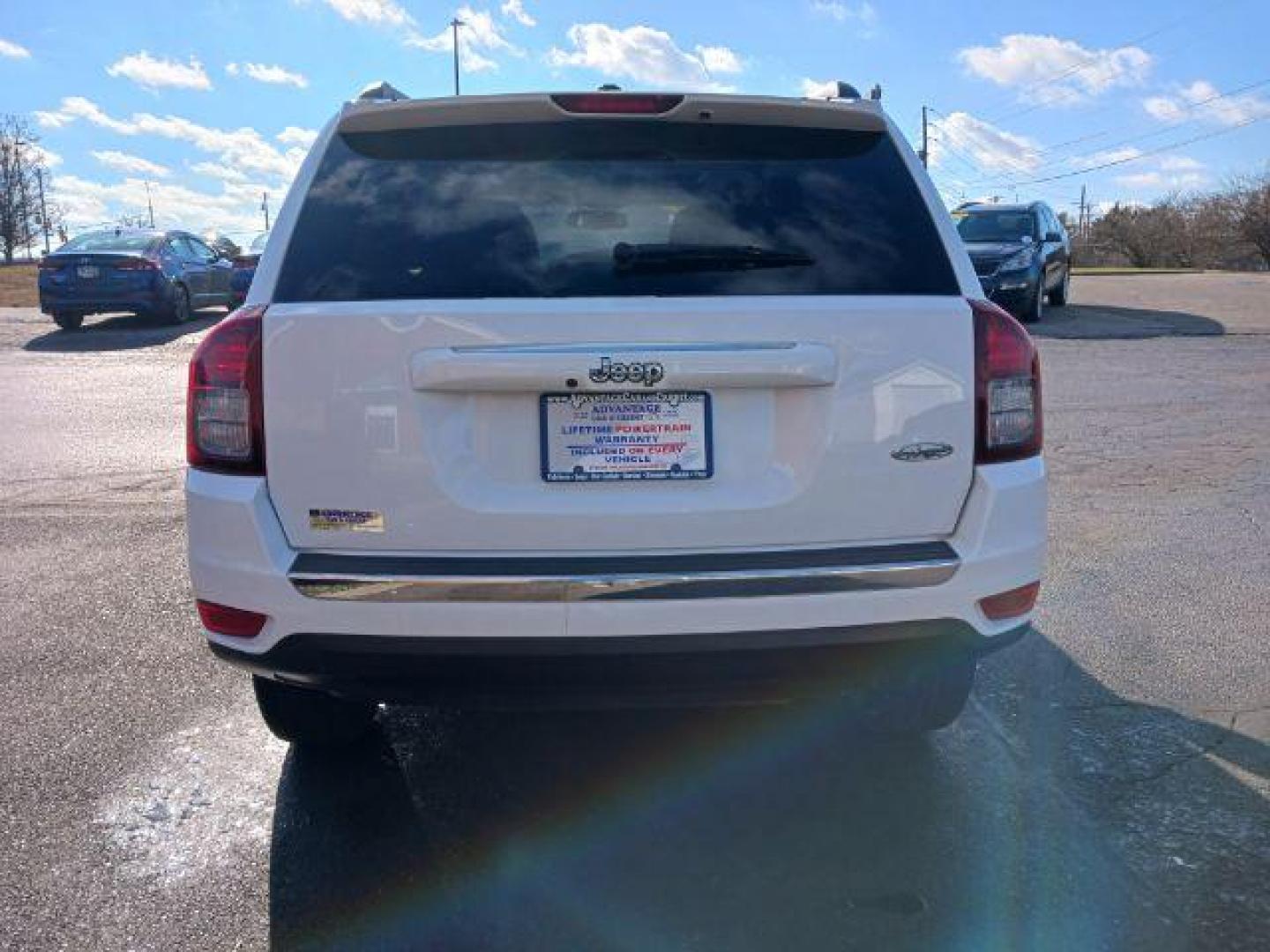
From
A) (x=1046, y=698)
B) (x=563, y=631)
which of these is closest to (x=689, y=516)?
(x=563, y=631)

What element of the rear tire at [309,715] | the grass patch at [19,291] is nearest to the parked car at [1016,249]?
the rear tire at [309,715]

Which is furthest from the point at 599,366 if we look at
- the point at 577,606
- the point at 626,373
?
the point at 577,606

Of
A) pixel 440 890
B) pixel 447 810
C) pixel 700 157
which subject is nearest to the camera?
pixel 440 890

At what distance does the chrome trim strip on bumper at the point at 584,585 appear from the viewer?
8.67 feet

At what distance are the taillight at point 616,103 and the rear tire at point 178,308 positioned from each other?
16.1 m

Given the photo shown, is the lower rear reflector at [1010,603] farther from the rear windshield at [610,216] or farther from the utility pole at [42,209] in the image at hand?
the utility pole at [42,209]

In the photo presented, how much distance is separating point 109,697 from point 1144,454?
6916mm

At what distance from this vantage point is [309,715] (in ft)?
11.1

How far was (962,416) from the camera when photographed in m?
2.81

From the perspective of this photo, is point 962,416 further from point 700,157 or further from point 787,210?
point 700,157

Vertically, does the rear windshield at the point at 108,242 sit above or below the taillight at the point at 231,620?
above

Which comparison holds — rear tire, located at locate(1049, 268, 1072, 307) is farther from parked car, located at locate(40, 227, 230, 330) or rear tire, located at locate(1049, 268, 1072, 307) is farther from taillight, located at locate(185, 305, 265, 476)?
taillight, located at locate(185, 305, 265, 476)

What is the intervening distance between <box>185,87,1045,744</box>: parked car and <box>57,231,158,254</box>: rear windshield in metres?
16.2

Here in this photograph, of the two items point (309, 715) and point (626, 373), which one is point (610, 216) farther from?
point (309, 715)
